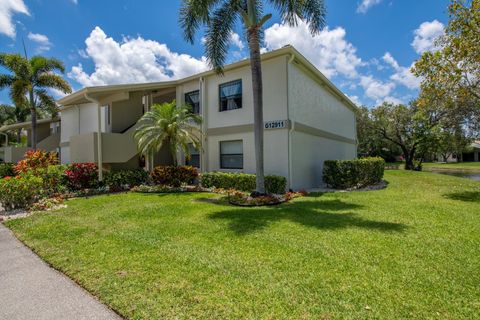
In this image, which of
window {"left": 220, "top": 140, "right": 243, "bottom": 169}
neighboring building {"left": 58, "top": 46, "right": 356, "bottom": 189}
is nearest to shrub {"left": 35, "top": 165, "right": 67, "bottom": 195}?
neighboring building {"left": 58, "top": 46, "right": 356, "bottom": 189}

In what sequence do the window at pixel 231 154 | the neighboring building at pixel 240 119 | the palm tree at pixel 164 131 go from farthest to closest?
the window at pixel 231 154 < the palm tree at pixel 164 131 < the neighboring building at pixel 240 119

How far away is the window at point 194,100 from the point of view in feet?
50.1

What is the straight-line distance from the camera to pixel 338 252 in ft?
15.2

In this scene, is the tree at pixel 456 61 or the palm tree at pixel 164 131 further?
the palm tree at pixel 164 131

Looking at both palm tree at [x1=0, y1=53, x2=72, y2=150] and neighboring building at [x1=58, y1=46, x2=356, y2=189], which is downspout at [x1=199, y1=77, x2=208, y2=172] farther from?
palm tree at [x1=0, y1=53, x2=72, y2=150]

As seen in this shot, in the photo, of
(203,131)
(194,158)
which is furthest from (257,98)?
(194,158)

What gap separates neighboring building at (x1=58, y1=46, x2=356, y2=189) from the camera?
478 inches

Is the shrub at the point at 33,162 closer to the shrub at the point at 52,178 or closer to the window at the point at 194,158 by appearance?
the shrub at the point at 52,178

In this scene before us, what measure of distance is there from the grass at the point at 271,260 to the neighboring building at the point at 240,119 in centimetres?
500

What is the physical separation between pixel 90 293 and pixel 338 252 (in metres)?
3.91

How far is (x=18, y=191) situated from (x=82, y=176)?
3.30m

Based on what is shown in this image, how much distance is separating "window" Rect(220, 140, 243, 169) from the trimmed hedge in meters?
1.17

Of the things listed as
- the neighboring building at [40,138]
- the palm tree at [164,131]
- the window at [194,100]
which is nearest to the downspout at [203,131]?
the window at [194,100]

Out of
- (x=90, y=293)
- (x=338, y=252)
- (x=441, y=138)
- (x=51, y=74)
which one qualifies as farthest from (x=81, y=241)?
(x=441, y=138)
